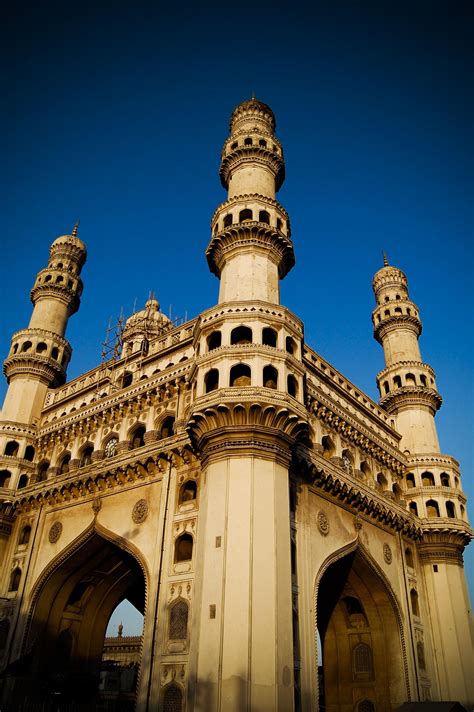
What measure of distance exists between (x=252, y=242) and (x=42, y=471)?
656 inches

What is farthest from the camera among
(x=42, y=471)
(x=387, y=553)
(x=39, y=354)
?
(x=39, y=354)

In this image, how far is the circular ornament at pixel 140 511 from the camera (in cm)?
2388

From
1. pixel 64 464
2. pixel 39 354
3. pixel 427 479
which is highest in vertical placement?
pixel 39 354

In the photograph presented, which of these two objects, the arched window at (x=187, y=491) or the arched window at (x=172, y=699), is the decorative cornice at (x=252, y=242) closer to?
the arched window at (x=187, y=491)

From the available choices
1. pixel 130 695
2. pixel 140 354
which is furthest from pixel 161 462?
pixel 130 695

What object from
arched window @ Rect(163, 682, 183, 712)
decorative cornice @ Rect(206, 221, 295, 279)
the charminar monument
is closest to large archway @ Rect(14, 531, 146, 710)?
the charminar monument

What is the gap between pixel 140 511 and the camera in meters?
24.1

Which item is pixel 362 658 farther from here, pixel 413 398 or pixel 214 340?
pixel 214 340

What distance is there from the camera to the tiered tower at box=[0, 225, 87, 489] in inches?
1268

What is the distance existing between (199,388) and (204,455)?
8.92 feet

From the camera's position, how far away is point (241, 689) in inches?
635

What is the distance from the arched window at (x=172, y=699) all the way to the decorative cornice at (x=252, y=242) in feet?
58.6

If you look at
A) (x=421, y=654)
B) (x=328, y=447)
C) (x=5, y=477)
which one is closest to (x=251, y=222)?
(x=328, y=447)

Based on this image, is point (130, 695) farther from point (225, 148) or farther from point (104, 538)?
point (225, 148)
